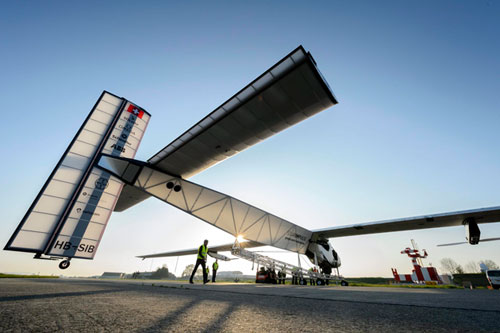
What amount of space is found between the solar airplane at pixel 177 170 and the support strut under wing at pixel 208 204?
0.17 ft

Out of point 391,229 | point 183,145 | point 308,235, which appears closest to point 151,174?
point 183,145

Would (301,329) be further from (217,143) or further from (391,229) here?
(391,229)

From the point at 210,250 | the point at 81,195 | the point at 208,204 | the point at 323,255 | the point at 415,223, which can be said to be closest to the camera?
the point at 81,195

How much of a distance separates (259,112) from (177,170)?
250 inches

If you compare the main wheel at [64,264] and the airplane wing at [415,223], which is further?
the airplane wing at [415,223]

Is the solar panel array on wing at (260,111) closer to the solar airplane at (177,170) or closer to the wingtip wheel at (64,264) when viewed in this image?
the solar airplane at (177,170)

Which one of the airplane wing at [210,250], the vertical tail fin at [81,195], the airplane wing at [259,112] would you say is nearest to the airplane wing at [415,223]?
the airplane wing at [210,250]

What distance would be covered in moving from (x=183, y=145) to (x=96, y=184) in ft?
13.5

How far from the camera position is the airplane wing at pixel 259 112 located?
17.6 feet

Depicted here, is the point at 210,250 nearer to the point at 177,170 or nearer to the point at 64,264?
the point at 177,170

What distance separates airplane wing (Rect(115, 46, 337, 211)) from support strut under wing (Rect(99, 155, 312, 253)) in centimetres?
175

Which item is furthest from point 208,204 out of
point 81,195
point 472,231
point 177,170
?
point 472,231

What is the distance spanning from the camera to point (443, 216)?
11.5 m

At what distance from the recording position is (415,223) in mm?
13312
